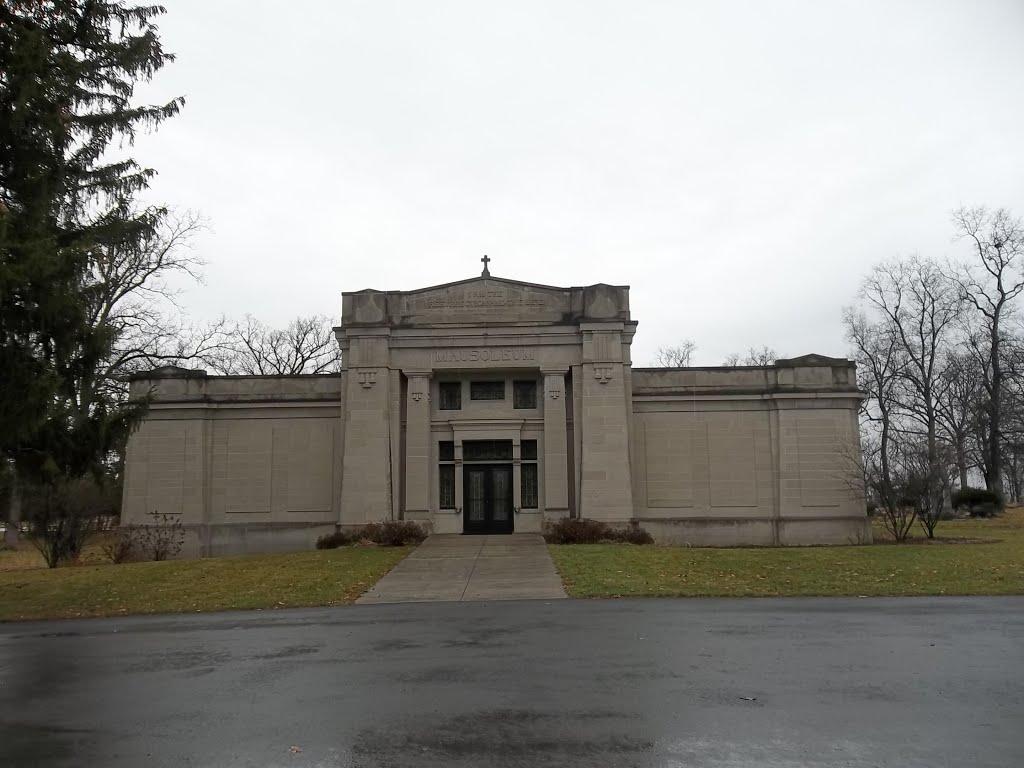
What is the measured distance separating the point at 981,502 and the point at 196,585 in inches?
1477

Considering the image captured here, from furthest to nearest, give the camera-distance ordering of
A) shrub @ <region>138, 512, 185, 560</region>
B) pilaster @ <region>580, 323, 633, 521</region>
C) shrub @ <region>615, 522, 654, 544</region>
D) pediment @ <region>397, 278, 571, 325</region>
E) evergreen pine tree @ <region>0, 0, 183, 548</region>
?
pediment @ <region>397, 278, 571, 325</region> < shrub @ <region>138, 512, 185, 560</region> < pilaster @ <region>580, 323, 633, 521</region> < shrub @ <region>615, 522, 654, 544</region> < evergreen pine tree @ <region>0, 0, 183, 548</region>

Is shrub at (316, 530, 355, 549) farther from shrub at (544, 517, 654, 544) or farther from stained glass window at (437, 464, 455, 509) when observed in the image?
shrub at (544, 517, 654, 544)

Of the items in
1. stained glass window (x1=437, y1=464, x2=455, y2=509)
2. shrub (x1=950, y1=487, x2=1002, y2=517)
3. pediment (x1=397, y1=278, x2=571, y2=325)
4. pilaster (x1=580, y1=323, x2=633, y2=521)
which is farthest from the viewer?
shrub (x1=950, y1=487, x2=1002, y2=517)

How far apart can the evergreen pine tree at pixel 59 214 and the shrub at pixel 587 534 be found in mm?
12790


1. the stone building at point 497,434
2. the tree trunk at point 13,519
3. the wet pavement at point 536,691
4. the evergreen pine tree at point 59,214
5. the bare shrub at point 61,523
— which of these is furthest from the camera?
the tree trunk at point 13,519

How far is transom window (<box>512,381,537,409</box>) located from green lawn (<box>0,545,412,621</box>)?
772 cm

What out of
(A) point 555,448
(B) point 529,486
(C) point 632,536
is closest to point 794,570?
(C) point 632,536

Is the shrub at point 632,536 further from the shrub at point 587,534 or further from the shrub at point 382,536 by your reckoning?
the shrub at point 382,536

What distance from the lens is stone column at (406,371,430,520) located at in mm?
26656

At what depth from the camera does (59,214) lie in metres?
15.8

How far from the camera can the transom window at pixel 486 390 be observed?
2856 centimetres

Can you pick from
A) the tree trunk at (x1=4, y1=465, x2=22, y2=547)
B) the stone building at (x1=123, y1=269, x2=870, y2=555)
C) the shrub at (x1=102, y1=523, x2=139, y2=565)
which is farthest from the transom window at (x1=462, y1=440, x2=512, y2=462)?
the tree trunk at (x1=4, y1=465, x2=22, y2=547)

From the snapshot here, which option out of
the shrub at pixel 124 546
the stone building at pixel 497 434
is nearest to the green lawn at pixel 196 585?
the shrub at pixel 124 546

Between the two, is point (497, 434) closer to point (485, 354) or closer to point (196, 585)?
point (485, 354)
